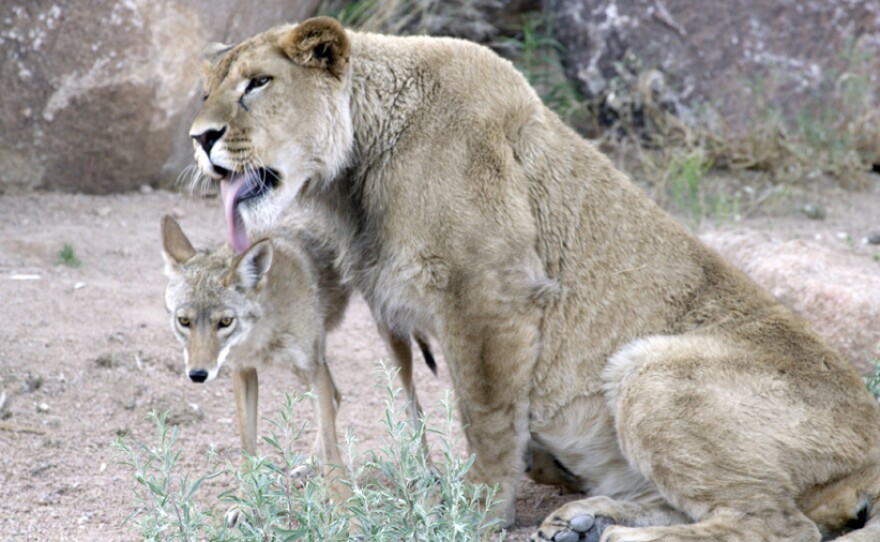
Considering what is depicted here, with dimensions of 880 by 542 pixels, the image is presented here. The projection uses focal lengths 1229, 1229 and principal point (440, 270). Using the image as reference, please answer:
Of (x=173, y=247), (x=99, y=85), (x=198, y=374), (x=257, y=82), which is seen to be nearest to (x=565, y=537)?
(x=198, y=374)

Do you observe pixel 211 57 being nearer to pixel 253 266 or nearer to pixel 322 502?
pixel 253 266

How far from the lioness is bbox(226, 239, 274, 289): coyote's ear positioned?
14 centimetres

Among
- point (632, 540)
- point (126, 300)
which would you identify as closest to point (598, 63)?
point (126, 300)

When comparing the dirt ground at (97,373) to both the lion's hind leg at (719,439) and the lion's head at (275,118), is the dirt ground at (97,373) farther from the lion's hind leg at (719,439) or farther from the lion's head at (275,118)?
the lion's head at (275,118)

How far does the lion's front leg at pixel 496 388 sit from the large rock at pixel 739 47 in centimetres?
582

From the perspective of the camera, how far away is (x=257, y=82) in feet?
15.9

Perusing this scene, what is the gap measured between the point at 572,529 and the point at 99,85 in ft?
17.9

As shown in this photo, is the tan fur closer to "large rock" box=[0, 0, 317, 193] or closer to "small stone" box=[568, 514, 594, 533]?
"small stone" box=[568, 514, 594, 533]

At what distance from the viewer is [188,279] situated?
18.2ft

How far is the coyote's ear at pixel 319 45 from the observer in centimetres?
480

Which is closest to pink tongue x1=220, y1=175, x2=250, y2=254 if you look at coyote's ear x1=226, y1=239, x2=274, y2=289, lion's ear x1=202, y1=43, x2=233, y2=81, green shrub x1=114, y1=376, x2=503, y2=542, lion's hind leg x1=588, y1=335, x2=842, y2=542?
coyote's ear x1=226, y1=239, x2=274, y2=289

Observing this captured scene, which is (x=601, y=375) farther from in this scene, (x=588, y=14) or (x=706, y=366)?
(x=588, y=14)

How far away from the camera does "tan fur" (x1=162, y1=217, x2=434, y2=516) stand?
5387 mm

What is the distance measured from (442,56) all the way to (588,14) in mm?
5775
